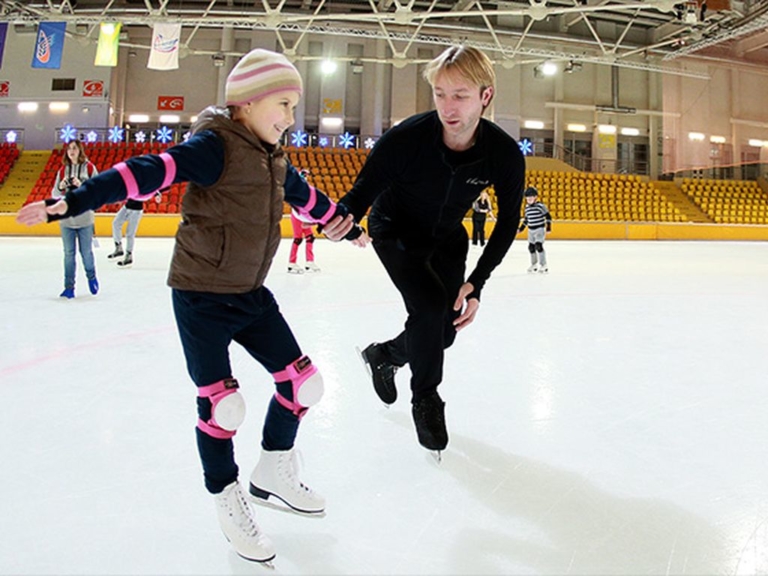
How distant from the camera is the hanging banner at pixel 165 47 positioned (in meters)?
10.6

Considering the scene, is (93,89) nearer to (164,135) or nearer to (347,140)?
(164,135)

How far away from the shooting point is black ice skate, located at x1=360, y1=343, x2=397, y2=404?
2.01m

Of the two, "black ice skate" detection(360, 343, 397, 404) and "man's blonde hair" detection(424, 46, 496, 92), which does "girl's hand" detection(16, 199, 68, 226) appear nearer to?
"man's blonde hair" detection(424, 46, 496, 92)

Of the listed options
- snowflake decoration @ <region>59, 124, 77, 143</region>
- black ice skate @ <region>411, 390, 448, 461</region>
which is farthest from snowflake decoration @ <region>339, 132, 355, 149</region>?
black ice skate @ <region>411, 390, 448, 461</region>

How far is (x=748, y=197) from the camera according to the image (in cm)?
1928

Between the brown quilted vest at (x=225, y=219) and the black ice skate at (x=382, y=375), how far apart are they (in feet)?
3.11

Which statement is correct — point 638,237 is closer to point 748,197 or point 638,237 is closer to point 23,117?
point 748,197

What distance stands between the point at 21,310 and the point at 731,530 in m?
4.21

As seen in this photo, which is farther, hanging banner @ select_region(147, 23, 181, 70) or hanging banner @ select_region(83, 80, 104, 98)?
hanging banner @ select_region(83, 80, 104, 98)

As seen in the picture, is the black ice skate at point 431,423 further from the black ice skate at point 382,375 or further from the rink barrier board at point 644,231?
the rink barrier board at point 644,231

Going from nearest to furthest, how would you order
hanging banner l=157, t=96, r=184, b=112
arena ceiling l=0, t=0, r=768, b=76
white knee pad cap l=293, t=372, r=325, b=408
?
white knee pad cap l=293, t=372, r=325, b=408, arena ceiling l=0, t=0, r=768, b=76, hanging banner l=157, t=96, r=184, b=112

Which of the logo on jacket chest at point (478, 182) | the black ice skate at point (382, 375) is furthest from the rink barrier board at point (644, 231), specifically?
the logo on jacket chest at point (478, 182)

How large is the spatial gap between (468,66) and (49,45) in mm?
13131

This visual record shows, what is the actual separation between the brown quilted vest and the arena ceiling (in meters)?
12.4
